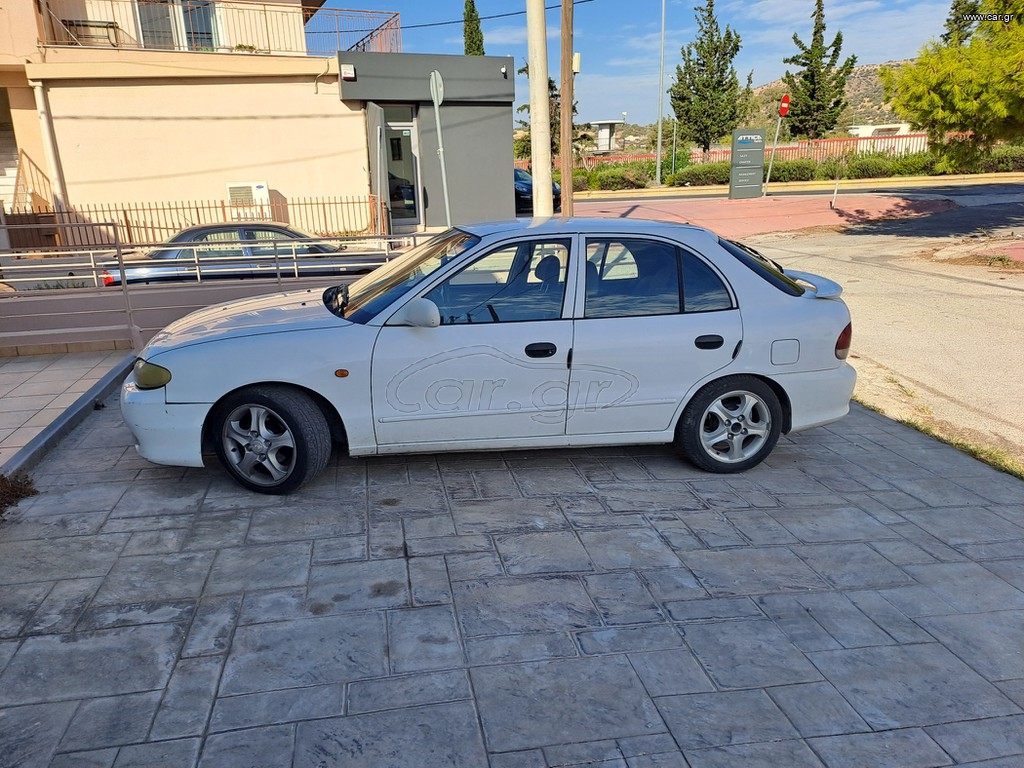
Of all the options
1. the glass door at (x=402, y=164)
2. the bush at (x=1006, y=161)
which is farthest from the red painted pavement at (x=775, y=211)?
the bush at (x=1006, y=161)

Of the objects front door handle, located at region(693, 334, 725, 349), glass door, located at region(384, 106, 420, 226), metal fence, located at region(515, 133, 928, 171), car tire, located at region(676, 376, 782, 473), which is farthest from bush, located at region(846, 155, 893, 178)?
front door handle, located at region(693, 334, 725, 349)

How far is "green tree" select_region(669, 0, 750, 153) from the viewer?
44281 mm

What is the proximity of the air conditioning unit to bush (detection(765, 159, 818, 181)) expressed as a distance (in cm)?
2798

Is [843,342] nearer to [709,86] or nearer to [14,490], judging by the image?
[14,490]

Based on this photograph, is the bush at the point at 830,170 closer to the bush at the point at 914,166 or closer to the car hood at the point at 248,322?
the bush at the point at 914,166

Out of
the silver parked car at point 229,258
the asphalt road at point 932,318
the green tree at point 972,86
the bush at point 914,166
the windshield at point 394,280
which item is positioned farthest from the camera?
the bush at point 914,166

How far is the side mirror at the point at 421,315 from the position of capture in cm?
432

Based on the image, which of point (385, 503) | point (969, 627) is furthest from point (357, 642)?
point (969, 627)

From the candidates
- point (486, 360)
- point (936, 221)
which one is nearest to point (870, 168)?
point (936, 221)

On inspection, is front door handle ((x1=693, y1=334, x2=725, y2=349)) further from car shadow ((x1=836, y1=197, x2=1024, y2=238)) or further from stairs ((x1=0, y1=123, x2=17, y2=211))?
stairs ((x1=0, y1=123, x2=17, y2=211))

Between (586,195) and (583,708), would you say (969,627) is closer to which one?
(583,708)

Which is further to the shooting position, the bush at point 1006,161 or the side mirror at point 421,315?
the bush at point 1006,161

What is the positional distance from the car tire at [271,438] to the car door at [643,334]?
1.59 m

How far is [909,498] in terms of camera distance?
463 cm
